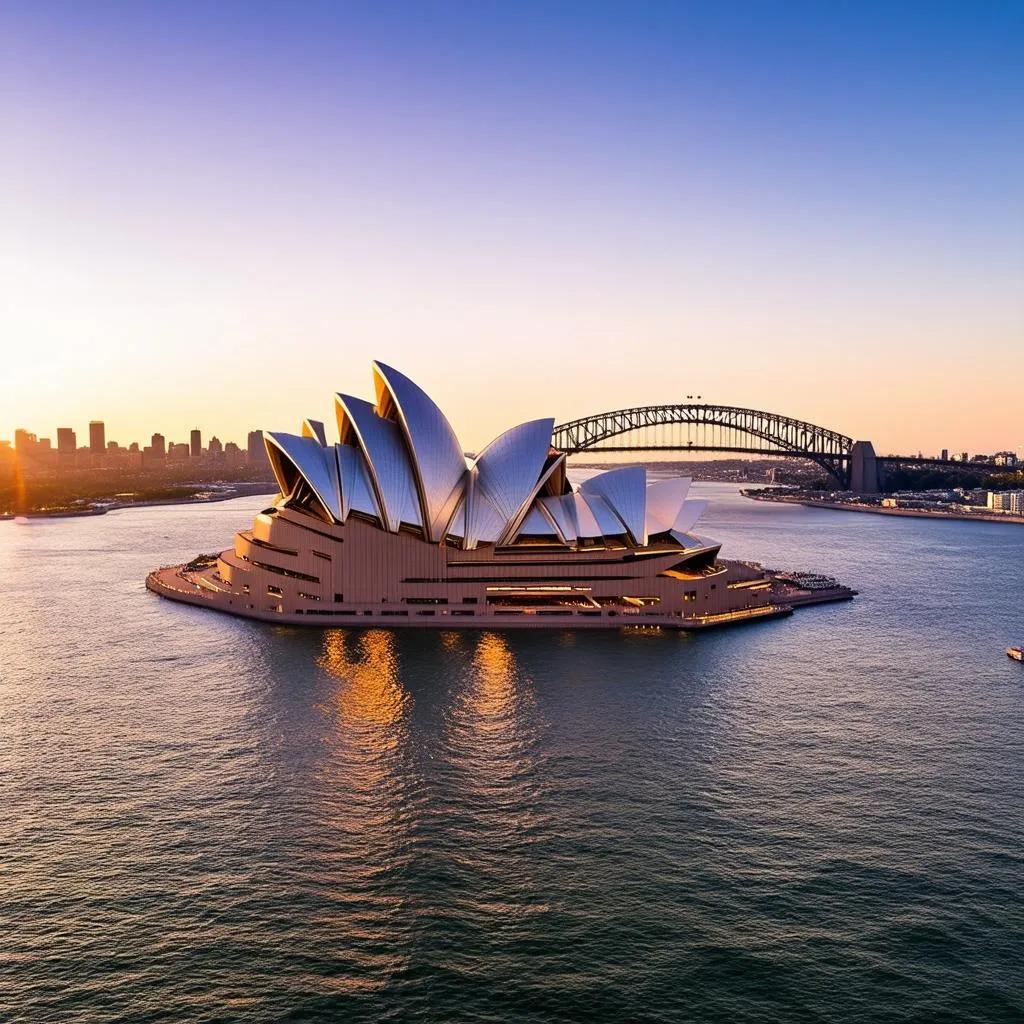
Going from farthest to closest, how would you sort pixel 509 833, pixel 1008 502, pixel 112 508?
pixel 112 508 → pixel 1008 502 → pixel 509 833

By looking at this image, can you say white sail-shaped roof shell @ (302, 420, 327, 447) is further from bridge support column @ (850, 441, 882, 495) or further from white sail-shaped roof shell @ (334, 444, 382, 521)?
bridge support column @ (850, 441, 882, 495)

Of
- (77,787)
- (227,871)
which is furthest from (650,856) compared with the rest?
(77,787)

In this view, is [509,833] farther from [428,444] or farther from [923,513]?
[923,513]

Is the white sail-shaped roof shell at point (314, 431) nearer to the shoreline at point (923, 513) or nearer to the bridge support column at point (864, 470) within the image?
the shoreline at point (923, 513)

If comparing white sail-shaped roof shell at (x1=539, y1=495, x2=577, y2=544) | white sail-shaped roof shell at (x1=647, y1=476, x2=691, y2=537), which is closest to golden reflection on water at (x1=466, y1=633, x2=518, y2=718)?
white sail-shaped roof shell at (x1=539, y1=495, x2=577, y2=544)

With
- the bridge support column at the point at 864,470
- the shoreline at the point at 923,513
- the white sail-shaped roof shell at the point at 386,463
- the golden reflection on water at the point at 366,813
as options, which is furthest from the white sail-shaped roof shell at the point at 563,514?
the bridge support column at the point at 864,470

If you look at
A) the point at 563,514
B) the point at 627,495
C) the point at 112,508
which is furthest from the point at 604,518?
the point at 112,508

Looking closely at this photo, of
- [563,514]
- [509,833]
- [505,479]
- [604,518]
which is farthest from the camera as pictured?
[604,518]
